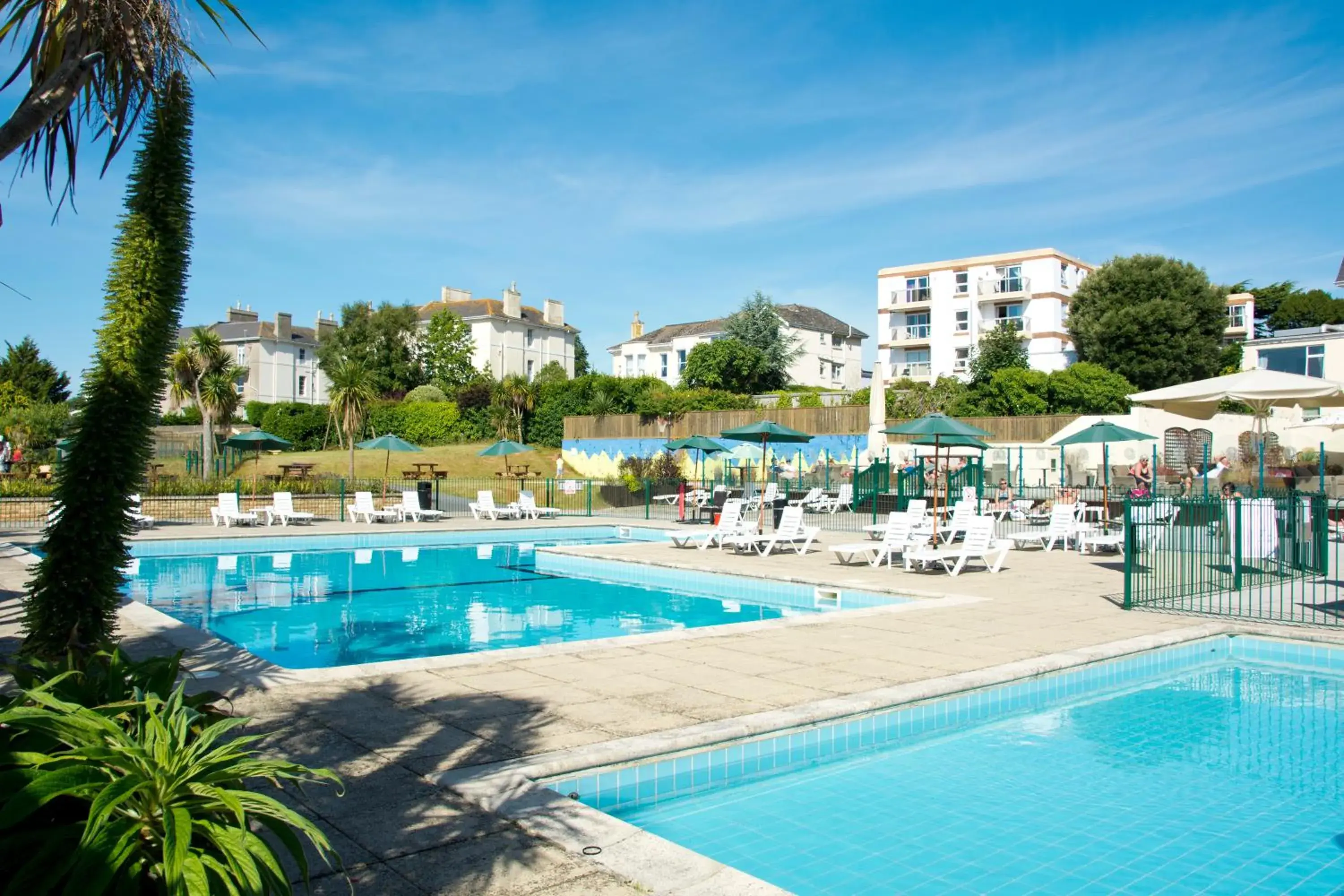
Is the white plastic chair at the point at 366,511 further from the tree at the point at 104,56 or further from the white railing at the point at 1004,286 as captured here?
the white railing at the point at 1004,286

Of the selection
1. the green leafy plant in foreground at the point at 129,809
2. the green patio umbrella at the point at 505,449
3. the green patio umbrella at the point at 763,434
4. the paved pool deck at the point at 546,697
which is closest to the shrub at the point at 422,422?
the green patio umbrella at the point at 505,449

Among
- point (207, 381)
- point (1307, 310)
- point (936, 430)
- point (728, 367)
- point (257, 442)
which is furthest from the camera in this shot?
point (1307, 310)

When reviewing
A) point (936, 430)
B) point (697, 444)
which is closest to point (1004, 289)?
point (697, 444)

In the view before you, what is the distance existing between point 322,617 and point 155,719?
33.8ft

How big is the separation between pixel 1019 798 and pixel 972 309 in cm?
5419

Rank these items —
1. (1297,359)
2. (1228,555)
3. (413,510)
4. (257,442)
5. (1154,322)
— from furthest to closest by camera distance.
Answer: (1154,322) → (1297,359) → (257,442) → (413,510) → (1228,555)

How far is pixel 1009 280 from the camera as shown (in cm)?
5509

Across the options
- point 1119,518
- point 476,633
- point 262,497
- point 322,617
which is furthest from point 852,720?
point 262,497

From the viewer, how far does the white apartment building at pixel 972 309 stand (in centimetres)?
5375

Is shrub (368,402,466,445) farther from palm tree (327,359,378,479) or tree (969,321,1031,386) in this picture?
tree (969,321,1031,386)

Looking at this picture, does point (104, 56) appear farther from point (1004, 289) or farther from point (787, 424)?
point (1004, 289)

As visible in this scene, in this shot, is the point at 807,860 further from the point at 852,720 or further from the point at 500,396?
the point at 500,396

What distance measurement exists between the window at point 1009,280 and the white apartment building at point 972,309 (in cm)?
4

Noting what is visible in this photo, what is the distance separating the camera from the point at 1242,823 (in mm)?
5246
